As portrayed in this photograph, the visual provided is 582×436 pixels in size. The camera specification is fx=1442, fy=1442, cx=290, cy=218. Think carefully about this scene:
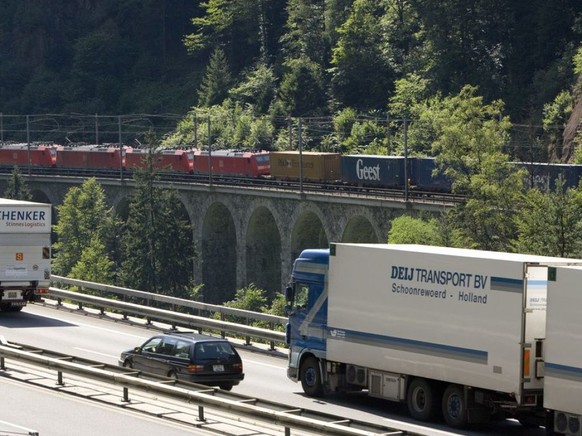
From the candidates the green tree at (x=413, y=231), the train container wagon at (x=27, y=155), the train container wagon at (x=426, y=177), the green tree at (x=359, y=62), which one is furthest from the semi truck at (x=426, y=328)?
the green tree at (x=359, y=62)

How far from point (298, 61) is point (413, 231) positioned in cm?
6617

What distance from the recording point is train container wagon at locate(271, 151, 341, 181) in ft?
305

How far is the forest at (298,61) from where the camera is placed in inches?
4427

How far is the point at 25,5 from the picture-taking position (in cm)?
18262

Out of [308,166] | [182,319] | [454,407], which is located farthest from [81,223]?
[454,407]

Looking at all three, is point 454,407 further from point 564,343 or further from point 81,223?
point 81,223

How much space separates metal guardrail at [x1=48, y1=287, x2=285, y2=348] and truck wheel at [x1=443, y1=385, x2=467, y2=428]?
424 inches

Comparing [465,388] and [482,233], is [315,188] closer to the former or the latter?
[482,233]

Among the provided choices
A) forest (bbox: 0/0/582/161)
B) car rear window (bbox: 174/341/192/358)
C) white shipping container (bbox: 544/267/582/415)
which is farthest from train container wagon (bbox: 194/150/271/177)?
white shipping container (bbox: 544/267/582/415)

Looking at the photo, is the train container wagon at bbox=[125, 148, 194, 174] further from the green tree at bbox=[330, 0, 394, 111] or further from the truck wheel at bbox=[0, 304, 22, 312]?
the truck wheel at bbox=[0, 304, 22, 312]

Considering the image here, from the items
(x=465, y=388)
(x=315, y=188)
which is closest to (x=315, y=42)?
(x=315, y=188)

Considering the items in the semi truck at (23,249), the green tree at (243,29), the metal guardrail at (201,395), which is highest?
the green tree at (243,29)

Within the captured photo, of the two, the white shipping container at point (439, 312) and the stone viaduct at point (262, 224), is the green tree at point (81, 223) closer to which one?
the stone viaduct at point (262, 224)

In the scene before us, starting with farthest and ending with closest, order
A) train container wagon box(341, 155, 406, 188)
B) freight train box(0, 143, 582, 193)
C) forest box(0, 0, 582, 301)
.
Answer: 1. train container wagon box(341, 155, 406, 188)
2. freight train box(0, 143, 582, 193)
3. forest box(0, 0, 582, 301)
